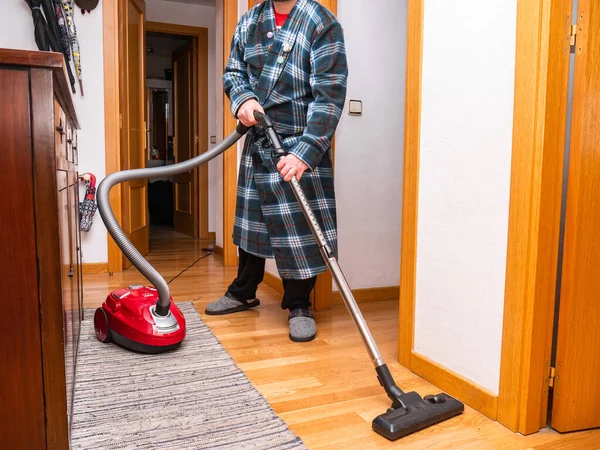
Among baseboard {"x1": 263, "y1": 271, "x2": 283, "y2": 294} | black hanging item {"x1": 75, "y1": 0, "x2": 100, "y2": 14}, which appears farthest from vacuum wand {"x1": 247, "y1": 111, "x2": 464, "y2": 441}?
black hanging item {"x1": 75, "y1": 0, "x2": 100, "y2": 14}

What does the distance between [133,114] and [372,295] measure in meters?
2.23

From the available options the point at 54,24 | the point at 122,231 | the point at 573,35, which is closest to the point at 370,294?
the point at 122,231

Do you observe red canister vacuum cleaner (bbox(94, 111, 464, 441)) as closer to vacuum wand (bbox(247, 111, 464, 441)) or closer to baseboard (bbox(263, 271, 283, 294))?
vacuum wand (bbox(247, 111, 464, 441))

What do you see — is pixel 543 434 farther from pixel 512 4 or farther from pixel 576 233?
pixel 512 4

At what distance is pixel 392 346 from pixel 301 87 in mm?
1067

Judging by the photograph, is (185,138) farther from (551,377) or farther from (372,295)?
(551,377)

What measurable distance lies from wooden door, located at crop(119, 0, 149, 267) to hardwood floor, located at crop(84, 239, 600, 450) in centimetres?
91

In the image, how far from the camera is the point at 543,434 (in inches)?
52.6

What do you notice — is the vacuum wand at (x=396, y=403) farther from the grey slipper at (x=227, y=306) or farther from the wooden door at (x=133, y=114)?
the wooden door at (x=133, y=114)

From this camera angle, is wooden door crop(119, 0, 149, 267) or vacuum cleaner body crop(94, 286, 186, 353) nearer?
vacuum cleaner body crop(94, 286, 186, 353)

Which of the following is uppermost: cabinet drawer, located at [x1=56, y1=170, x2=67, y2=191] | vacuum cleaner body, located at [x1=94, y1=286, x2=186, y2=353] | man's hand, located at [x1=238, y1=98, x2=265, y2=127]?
man's hand, located at [x1=238, y1=98, x2=265, y2=127]

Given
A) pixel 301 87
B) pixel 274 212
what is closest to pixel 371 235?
pixel 274 212

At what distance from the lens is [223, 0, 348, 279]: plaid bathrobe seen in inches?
78.2

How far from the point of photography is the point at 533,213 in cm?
128
